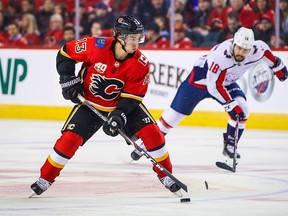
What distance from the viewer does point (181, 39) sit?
1271 centimetres

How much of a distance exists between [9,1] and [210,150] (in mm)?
4709

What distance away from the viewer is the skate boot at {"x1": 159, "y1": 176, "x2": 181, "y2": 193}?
6.61m

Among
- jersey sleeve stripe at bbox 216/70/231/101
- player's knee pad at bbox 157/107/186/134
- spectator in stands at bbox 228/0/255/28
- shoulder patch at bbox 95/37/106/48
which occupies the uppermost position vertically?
shoulder patch at bbox 95/37/106/48

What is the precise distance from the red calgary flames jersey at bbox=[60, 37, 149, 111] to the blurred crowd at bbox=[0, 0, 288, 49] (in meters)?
5.56

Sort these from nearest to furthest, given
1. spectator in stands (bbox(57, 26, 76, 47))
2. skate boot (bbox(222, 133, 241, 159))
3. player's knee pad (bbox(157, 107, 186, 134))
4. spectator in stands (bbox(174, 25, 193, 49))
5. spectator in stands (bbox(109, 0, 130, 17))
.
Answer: skate boot (bbox(222, 133, 241, 159))
player's knee pad (bbox(157, 107, 186, 134))
spectator in stands (bbox(174, 25, 193, 49))
spectator in stands (bbox(109, 0, 130, 17))
spectator in stands (bbox(57, 26, 76, 47))

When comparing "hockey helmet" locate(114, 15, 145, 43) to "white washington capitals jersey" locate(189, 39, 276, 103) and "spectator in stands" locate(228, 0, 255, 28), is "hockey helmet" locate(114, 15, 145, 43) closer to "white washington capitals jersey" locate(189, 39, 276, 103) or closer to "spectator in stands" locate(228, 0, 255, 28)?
"white washington capitals jersey" locate(189, 39, 276, 103)

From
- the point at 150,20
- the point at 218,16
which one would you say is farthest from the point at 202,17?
the point at 150,20

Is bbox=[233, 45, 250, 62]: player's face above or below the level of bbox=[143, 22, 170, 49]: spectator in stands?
above

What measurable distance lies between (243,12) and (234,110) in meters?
3.37

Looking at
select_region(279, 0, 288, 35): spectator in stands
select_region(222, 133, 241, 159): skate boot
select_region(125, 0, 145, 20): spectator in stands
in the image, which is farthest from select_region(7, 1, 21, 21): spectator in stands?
select_region(222, 133, 241, 159): skate boot

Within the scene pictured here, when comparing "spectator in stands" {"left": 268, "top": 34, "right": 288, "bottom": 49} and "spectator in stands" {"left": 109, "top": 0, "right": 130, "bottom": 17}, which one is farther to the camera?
"spectator in stands" {"left": 109, "top": 0, "right": 130, "bottom": 17}

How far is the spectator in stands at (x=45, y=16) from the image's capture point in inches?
528

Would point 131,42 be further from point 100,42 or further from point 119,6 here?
point 119,6

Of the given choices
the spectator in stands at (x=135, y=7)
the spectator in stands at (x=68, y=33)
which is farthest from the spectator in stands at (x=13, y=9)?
the spectator in stands at (x=135, y=7)
